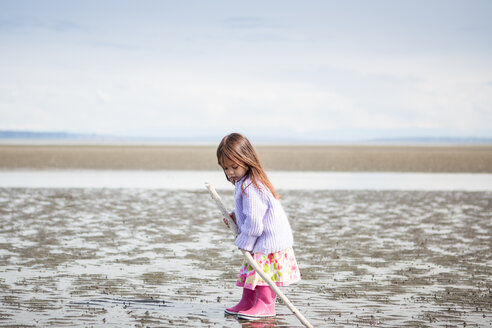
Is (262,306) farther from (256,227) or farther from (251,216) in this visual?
(251,216)

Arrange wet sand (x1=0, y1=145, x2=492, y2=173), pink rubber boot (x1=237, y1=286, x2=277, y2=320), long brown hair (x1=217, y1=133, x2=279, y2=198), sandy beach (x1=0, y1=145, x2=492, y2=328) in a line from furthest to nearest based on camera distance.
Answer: wet sand (x1=0, y1=145, x2=492, y2=173)
sandy beach (x1=0, y1=145, x2=492, y2=328)
pink rubber boot (x1=237, y1=286, x2=277, y2=320)
long brown hair (x1=217, y1=133, x2=279, y2=198)

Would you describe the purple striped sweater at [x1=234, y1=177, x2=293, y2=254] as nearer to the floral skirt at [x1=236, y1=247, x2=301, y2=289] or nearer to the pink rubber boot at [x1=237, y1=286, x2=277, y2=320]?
the floral skirt at [x1=236, y1=247, x2=301, y2=289]

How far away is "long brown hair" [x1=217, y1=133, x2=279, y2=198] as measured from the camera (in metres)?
6.30

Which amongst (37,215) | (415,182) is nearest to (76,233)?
(37,215)

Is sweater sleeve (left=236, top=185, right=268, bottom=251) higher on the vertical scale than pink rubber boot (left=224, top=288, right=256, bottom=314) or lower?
higher

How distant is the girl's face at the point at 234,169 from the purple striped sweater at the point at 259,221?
0.06 metres

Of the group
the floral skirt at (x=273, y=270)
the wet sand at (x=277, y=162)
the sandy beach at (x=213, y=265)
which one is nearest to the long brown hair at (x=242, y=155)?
the floral skirt at (x=273, y=270)

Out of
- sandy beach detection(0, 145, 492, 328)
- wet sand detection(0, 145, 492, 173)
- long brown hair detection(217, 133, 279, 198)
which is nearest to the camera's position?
long brown hair detection(217, 133, 279, 198)

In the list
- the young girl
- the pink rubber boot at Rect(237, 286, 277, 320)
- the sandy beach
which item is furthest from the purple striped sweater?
the sandy beach

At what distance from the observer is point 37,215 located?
15.2m

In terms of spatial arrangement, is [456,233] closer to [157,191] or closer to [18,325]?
[18,325]

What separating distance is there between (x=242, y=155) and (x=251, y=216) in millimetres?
552

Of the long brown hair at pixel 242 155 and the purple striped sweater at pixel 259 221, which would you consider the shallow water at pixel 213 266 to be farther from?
the long brown hair at pixel 242 155

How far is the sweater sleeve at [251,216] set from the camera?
6336mm
